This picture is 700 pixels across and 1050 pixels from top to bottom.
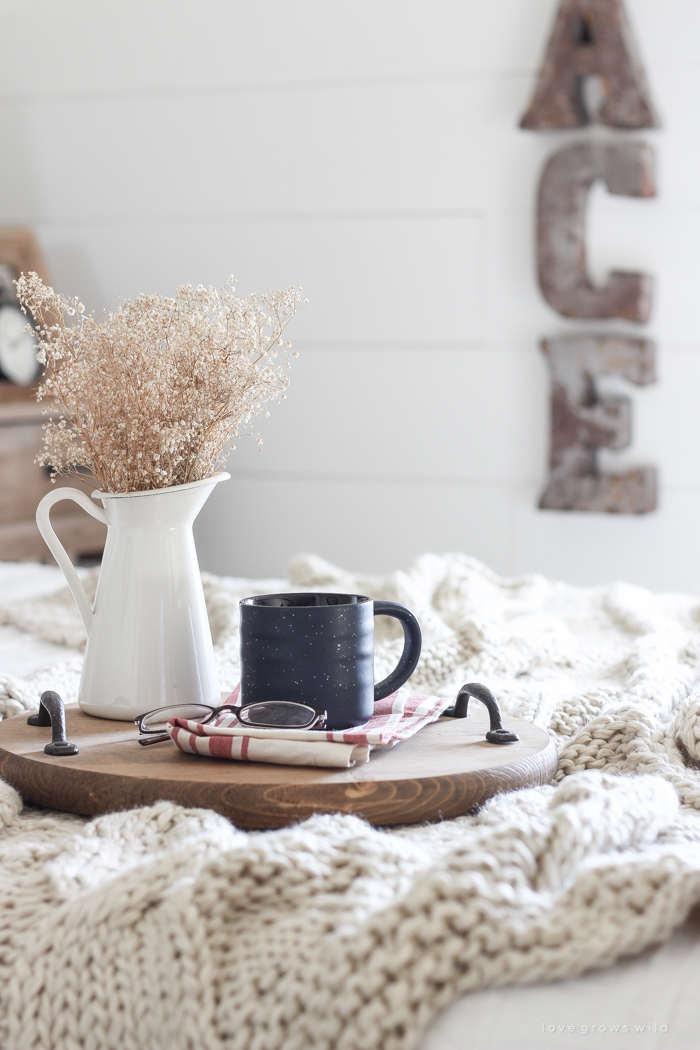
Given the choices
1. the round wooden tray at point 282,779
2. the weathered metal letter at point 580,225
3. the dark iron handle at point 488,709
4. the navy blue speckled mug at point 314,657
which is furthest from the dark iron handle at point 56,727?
the weathered metal letter at point 580,225

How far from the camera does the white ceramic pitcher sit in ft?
2.40

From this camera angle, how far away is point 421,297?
2527 millimetres

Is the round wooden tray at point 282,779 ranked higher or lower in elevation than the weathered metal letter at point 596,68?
lower

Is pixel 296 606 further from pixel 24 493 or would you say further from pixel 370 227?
pixel 370 227

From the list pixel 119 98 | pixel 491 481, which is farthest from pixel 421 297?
pixel 119 98

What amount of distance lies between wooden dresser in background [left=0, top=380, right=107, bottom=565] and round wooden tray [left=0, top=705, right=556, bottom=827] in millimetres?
1832

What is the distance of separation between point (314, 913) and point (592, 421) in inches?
79.8

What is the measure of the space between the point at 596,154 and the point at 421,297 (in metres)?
0.53

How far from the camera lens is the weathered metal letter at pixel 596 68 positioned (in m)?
2.24

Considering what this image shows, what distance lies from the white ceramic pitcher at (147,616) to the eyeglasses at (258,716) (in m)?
0.04

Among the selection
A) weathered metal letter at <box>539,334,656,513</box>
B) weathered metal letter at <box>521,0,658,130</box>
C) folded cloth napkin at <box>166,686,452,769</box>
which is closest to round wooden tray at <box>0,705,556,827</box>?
folded cloth napkin at <box>166,686,452,769</box>

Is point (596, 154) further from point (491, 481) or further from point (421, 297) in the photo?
point (491, 481)

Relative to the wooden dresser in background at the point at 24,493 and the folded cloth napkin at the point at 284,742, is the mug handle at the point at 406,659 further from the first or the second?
the wooden dresser in background at the point at 24,493

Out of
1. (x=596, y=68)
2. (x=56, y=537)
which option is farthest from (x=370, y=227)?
(x=56, y=537)
